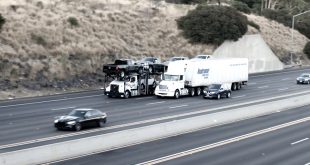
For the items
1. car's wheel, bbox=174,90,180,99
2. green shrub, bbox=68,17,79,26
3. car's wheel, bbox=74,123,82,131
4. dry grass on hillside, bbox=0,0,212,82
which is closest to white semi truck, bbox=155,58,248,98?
car's wheel, bbox=174,90,180,99

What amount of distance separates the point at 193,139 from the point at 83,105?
1738 centimetres

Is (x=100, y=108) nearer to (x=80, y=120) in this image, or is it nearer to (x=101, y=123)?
(x=101, y=123)

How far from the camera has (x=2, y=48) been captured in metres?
60.4

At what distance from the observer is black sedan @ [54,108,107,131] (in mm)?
33094

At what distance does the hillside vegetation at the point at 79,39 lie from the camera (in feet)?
195

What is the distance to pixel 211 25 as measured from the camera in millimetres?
88438

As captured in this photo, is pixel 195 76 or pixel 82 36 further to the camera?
pixel 82 36

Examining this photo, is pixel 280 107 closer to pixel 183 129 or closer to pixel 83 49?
pixel 183 129

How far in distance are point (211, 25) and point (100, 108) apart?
46993 millimetres

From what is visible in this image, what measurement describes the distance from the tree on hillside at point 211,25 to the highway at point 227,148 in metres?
52.1

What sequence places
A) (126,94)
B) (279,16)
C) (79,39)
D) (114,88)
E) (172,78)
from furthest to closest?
(279,16) → (79,39) → (172,78) → (126,94) → (114,88)

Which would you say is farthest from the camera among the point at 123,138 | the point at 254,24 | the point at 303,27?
the point at 303,27

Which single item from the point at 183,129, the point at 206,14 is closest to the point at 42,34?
the point at 206,14

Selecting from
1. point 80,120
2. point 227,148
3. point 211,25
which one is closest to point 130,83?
point 80,120
